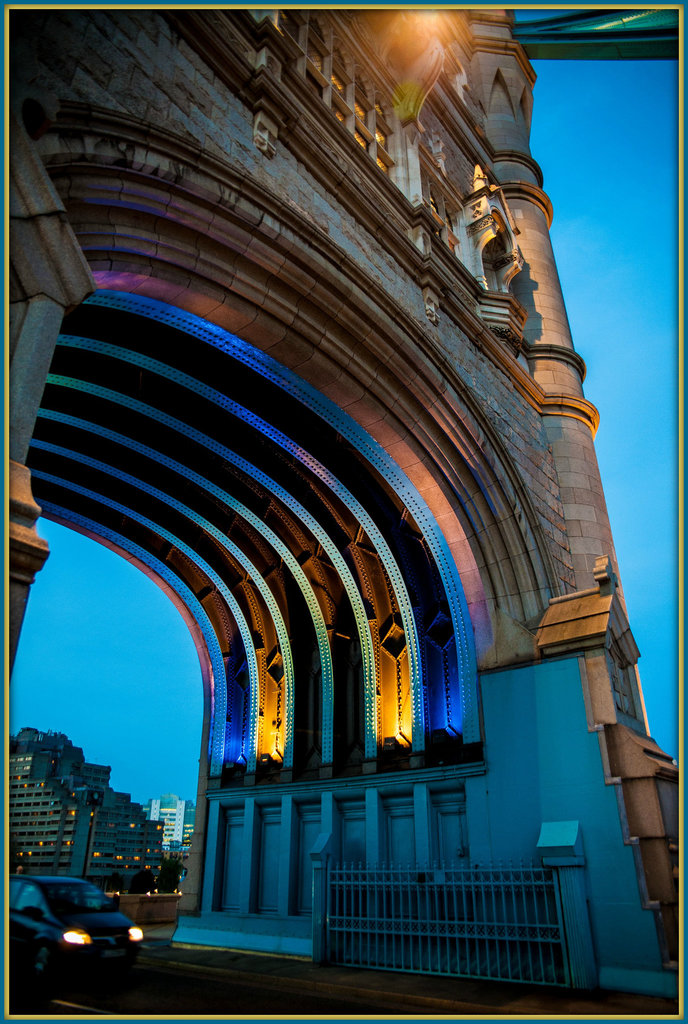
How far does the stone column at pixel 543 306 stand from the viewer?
43.7 feet

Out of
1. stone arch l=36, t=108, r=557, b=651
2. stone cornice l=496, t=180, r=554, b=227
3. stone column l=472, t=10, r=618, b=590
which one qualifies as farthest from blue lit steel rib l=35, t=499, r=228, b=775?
stone cornice l=496, t=180, r=554, b=227

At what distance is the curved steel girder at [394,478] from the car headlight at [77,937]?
6.11 m

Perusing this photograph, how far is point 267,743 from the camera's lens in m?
12.3

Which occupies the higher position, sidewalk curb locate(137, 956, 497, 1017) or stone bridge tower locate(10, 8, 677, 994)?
stone bridge tower locate(10, 8, 677, 994)

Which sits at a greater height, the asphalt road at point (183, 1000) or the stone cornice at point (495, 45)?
the stone cornice at point (495, 45)

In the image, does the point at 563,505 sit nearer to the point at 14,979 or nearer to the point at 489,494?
the point at 489,494

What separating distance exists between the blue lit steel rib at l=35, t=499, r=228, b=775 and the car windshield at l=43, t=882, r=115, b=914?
7.49 meters

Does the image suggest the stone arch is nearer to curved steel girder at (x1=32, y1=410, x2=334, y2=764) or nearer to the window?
curved steel girder at (x1=32, y1=410, x2=334, y2=764)

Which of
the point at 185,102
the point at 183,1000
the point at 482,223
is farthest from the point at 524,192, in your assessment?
the point at 183,1000

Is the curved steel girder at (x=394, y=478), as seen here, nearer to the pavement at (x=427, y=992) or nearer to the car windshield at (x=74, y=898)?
the pavement at (x=427, y=992)

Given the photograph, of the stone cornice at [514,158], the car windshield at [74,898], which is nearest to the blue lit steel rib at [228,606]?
the car windshield at [74,898]

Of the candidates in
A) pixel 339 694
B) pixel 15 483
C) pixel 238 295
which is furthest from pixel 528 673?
pixel 15 483

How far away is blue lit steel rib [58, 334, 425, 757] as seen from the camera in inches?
352

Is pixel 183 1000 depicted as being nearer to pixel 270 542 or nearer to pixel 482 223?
pixel 270 542
